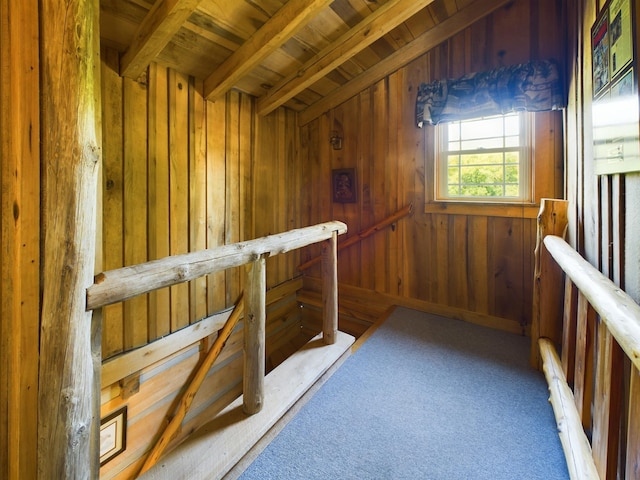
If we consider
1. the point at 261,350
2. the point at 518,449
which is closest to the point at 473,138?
the point at 518,449

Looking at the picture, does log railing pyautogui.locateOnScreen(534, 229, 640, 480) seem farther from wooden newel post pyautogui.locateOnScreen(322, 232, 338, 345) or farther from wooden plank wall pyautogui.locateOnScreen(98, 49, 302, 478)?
wooden plank wall pyautogui.locateOnScreen(98, 49, 302, 478)

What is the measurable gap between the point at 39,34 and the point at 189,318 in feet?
7.18

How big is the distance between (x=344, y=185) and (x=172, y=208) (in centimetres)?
181

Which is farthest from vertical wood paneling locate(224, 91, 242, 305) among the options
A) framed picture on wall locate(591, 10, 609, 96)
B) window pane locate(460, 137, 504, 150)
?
framed picture on wall locate(591, 10, 609, 96)

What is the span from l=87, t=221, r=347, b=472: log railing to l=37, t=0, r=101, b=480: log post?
3.0 inches

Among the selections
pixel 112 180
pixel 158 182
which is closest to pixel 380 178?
pixel 158 182

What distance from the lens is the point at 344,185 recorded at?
350 centimetres

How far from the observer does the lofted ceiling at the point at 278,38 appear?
189 centimetres

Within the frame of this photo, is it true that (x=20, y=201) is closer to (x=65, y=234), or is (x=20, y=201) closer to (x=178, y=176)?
(x=65, y=234)

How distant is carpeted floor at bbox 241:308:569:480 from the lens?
143 centimetres

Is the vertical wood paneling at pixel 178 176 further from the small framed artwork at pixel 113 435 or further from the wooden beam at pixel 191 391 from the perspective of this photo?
the small framed artwork at pixel 113 435

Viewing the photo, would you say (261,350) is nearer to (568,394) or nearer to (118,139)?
(568,394)

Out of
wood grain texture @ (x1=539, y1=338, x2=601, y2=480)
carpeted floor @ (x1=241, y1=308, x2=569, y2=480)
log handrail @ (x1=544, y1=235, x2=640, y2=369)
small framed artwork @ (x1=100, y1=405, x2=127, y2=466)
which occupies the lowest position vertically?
small framed artwork @ (x1=100, y1=405, x2=127, y2=466)

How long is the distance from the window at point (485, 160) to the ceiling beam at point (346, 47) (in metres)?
1.03
